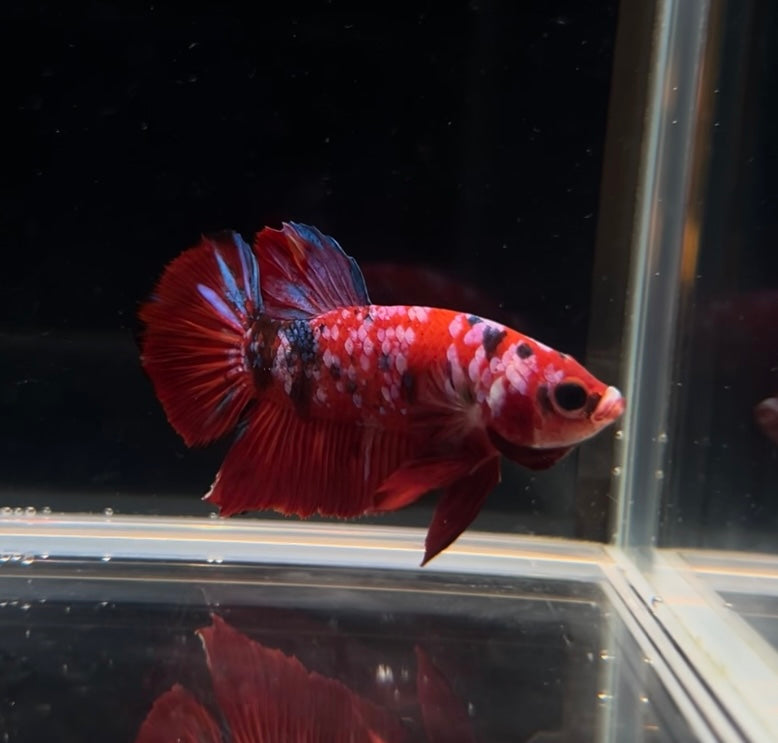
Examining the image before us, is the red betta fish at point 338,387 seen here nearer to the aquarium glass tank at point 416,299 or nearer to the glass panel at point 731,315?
the aquarium glass tank at point 416,299

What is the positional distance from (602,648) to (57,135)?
3.81 feet

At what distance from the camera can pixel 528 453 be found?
785 mm

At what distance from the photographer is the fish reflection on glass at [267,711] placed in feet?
2.66

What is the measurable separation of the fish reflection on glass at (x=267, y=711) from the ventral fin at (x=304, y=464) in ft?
0.64

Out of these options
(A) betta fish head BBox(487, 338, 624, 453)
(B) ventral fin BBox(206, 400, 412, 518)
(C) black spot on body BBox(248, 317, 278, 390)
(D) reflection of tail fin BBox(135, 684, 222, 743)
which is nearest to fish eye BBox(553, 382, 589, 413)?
(A) betta fish head BBox(487, 338, 624, 453)

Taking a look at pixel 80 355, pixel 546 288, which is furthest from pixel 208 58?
pixel 546 288

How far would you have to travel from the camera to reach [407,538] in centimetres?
136

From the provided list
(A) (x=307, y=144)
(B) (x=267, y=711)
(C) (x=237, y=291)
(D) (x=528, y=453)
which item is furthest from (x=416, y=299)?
(B) (x=267, y=711)

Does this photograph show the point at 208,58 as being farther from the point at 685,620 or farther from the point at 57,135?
the point at 685,620

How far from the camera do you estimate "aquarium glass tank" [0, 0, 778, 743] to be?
1024 millimetres

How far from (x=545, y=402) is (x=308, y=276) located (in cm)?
31

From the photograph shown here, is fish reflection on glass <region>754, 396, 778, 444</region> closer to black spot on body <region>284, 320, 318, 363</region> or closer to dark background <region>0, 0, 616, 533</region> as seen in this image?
dark background <region>0, 0, 616, 533</region>

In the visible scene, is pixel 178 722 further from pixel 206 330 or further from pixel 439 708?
pixel 206 330

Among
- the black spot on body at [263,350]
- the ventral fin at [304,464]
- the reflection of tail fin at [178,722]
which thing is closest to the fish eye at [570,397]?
the ventral fin at [304,464]
